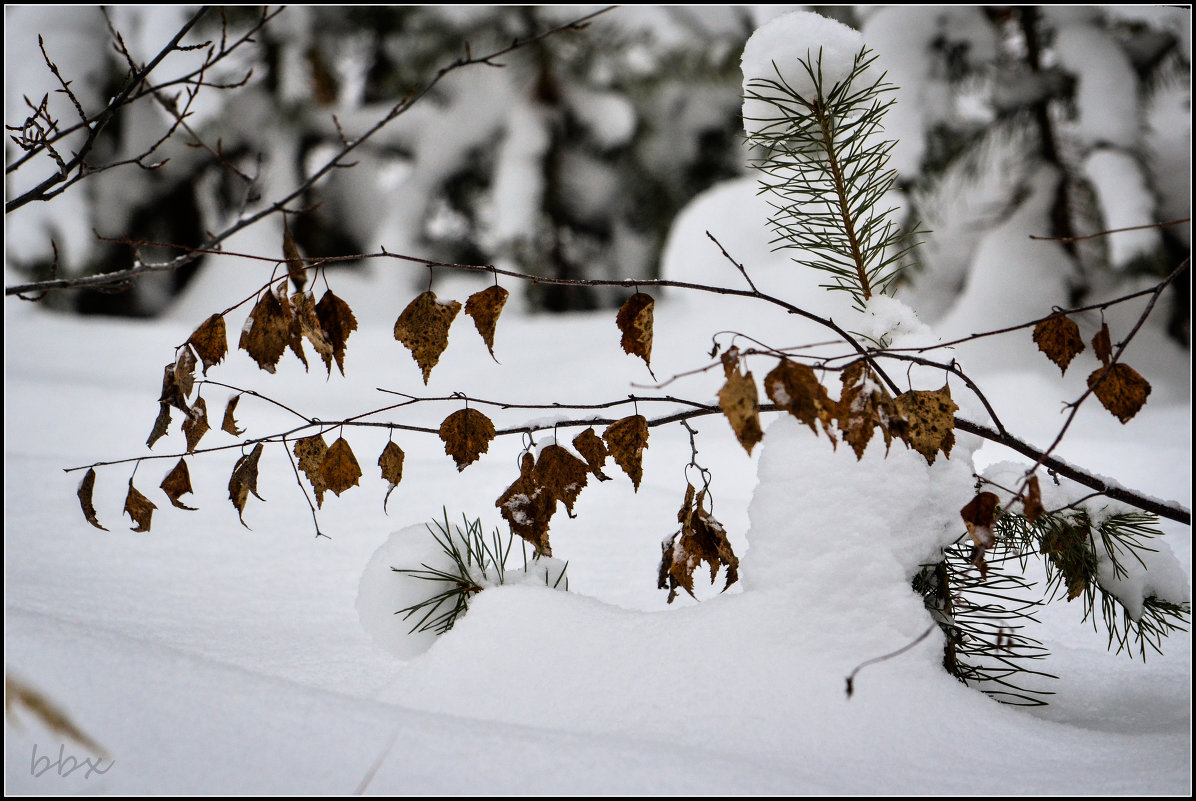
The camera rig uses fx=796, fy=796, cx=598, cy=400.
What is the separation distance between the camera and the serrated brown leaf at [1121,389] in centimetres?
74

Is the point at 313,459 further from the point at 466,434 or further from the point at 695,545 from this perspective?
the point at 695,545

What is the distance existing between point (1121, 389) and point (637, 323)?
0.46 m

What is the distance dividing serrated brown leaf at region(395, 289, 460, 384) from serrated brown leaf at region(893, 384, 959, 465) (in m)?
0.44

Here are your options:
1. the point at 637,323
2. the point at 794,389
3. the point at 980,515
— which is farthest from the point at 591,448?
the point at 980,515

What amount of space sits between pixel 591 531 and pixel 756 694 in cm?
93

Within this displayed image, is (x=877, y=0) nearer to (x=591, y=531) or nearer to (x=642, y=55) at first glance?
(x=642, y=55)

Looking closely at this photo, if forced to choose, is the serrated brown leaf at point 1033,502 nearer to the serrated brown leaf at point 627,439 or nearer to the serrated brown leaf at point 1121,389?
the serrated brown leaf at point 1121,389

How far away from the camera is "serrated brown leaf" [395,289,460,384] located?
0.80 metres

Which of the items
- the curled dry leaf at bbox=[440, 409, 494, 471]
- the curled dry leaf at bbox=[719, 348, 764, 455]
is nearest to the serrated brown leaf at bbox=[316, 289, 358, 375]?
the curled dry leaf at bbox=[440, 409, 494, 471]

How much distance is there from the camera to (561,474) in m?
0.86

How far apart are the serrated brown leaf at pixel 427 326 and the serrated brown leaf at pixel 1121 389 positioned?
62cm

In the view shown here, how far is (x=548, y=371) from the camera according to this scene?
327 centimetres

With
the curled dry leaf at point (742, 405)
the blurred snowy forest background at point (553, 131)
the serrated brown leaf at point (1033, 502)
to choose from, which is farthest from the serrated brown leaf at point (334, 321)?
the blurred snowy forest background at point (553, 131)

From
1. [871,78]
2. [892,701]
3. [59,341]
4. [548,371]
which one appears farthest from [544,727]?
[59,341]
